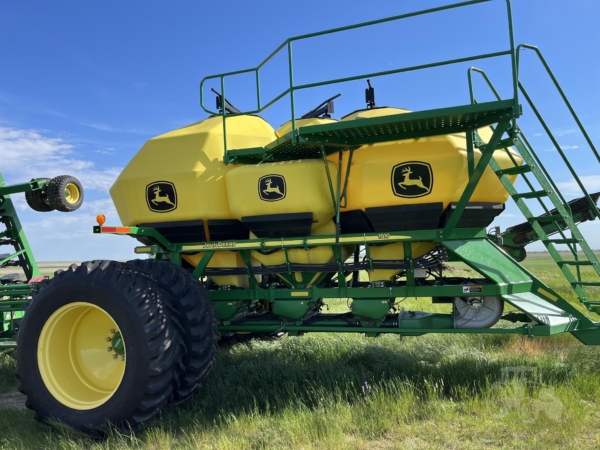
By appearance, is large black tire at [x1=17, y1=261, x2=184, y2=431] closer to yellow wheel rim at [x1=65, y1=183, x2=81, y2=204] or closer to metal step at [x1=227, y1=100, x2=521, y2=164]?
metal step at [x1=227, y1=100, x2=521, y2=164]

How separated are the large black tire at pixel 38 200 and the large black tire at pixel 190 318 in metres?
3.48

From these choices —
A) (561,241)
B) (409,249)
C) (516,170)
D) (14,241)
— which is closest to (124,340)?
(409,249)

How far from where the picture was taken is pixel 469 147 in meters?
4.61

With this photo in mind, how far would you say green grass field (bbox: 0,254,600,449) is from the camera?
3768 millimetres

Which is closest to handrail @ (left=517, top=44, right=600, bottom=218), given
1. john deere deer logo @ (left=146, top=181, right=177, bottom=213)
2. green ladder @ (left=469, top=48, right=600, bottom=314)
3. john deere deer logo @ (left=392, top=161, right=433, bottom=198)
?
green ladder @ (left=469, top=48, right=600, bottom=314)

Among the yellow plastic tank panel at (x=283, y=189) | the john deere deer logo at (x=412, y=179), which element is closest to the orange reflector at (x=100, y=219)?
the yellow plastic tank panel at (x=283, y=189)

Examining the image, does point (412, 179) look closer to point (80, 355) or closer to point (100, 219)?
point (100, 219)

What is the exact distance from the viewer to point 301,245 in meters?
5.02

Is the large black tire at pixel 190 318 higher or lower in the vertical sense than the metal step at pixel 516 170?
lower

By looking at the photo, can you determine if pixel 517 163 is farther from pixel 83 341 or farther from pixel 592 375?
pixel 83 341

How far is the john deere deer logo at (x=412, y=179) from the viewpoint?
15.2 feet

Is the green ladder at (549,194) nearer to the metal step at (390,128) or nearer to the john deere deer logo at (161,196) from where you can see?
the metal step at (390,128)

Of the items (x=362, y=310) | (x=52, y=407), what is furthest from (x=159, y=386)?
(x=362, y=310)

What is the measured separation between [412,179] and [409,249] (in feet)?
2.33
